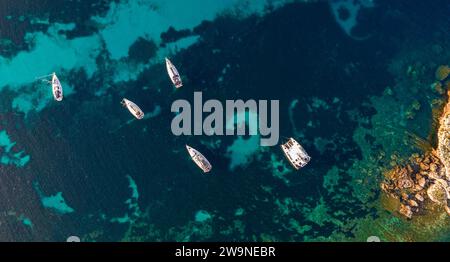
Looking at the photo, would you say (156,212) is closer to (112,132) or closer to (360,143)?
(112,132)

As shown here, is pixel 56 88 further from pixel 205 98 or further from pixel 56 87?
pixel 205 98

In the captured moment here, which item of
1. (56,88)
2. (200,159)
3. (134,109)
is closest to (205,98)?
(200,159)

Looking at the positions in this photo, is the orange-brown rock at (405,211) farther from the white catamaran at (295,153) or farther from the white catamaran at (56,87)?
the white catamaran at (56,87)

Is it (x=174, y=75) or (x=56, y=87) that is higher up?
(x=174, y=75)

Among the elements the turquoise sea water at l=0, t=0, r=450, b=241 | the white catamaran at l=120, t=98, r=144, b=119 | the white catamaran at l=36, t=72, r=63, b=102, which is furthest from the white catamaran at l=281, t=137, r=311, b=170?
the white catamaran at l=36, t=72, r=63, b=102

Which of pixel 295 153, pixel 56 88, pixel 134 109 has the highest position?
pixel 56 88

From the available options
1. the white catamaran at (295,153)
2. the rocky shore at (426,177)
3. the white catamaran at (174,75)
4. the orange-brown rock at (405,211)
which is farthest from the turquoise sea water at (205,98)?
the orange-brown rock at (405,211)
